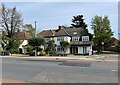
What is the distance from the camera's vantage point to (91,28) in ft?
257

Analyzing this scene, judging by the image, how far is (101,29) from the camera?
7681 cm

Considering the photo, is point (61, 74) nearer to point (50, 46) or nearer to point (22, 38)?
point (50, 46)

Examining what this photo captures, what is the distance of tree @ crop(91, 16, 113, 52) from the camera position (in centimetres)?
7562

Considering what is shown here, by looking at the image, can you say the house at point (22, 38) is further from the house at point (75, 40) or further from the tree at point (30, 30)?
the house at point (75, 40)

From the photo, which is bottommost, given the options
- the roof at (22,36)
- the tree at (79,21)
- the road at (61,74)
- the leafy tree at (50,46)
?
the road at (61,74)

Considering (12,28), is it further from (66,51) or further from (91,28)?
(91,28)

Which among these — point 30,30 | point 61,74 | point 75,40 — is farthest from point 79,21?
point 61,74

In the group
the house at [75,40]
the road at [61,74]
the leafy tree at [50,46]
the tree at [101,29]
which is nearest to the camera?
the road at [61,74]

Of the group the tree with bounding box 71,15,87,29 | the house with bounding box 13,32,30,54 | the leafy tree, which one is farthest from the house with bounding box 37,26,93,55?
the tree with bounding box 71,15,87,29

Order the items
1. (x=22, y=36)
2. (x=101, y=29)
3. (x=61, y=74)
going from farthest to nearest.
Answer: (x=22, y=36) → (x=101, y=29) → (x=61, y=74)

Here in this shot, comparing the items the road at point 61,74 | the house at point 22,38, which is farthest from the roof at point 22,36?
the road at point 61,74

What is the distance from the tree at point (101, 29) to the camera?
7562 centimetres

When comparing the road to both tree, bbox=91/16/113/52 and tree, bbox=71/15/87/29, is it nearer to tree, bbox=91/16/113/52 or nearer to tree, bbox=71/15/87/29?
tree, bbox=91/16/113/52

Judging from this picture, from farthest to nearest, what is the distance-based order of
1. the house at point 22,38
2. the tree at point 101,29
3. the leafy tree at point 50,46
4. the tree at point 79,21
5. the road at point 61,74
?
the tree at point 79,21, the tree at point 101,29, the house at point 22,38, the leafy tree at point 50,46, the road at point 61,74
